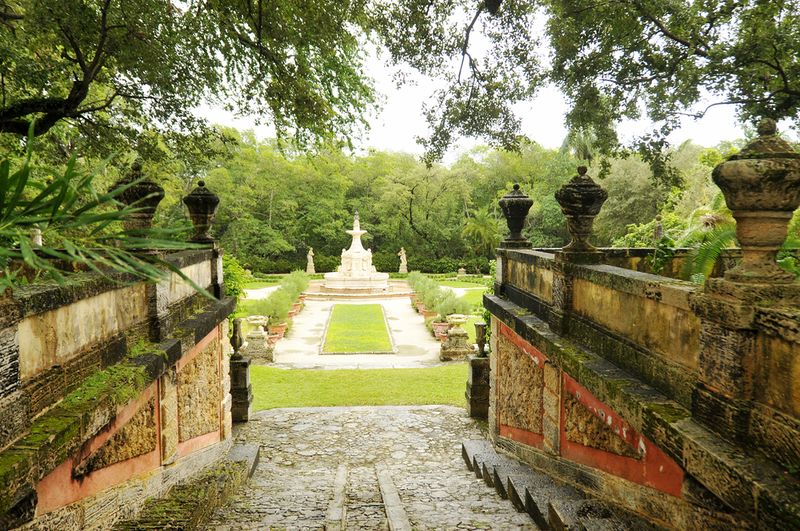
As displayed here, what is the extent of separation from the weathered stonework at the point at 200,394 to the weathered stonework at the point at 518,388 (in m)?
4.35

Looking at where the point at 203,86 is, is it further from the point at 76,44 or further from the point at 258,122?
the point at 76,44

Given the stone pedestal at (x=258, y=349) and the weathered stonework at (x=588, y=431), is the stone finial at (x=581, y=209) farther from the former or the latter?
the stone pedestal at (x=258, y=349)

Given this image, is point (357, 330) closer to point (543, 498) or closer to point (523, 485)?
point (523, 485)

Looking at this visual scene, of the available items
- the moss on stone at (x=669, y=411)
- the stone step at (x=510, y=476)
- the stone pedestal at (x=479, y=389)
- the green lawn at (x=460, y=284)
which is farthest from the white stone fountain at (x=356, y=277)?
the moss on stone at (x=669, y=411)

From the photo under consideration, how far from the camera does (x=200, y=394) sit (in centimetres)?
718

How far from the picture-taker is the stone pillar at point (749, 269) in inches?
102

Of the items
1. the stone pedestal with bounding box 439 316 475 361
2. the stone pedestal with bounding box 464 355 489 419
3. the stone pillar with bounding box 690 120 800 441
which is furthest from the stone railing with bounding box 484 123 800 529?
the stone pedestal with bounding box 439 316 475 361

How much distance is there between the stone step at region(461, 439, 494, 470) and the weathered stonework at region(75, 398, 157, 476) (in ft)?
15.7

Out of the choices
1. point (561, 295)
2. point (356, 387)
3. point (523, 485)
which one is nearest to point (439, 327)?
point (356, 387)

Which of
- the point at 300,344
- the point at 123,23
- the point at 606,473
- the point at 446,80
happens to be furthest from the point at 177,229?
the point at 300,344

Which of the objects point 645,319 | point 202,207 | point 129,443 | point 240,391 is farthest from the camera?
point 240,391

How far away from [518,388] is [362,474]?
8.74 ft

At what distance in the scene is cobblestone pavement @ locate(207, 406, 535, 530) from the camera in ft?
17.3

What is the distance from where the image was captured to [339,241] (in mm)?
42031
